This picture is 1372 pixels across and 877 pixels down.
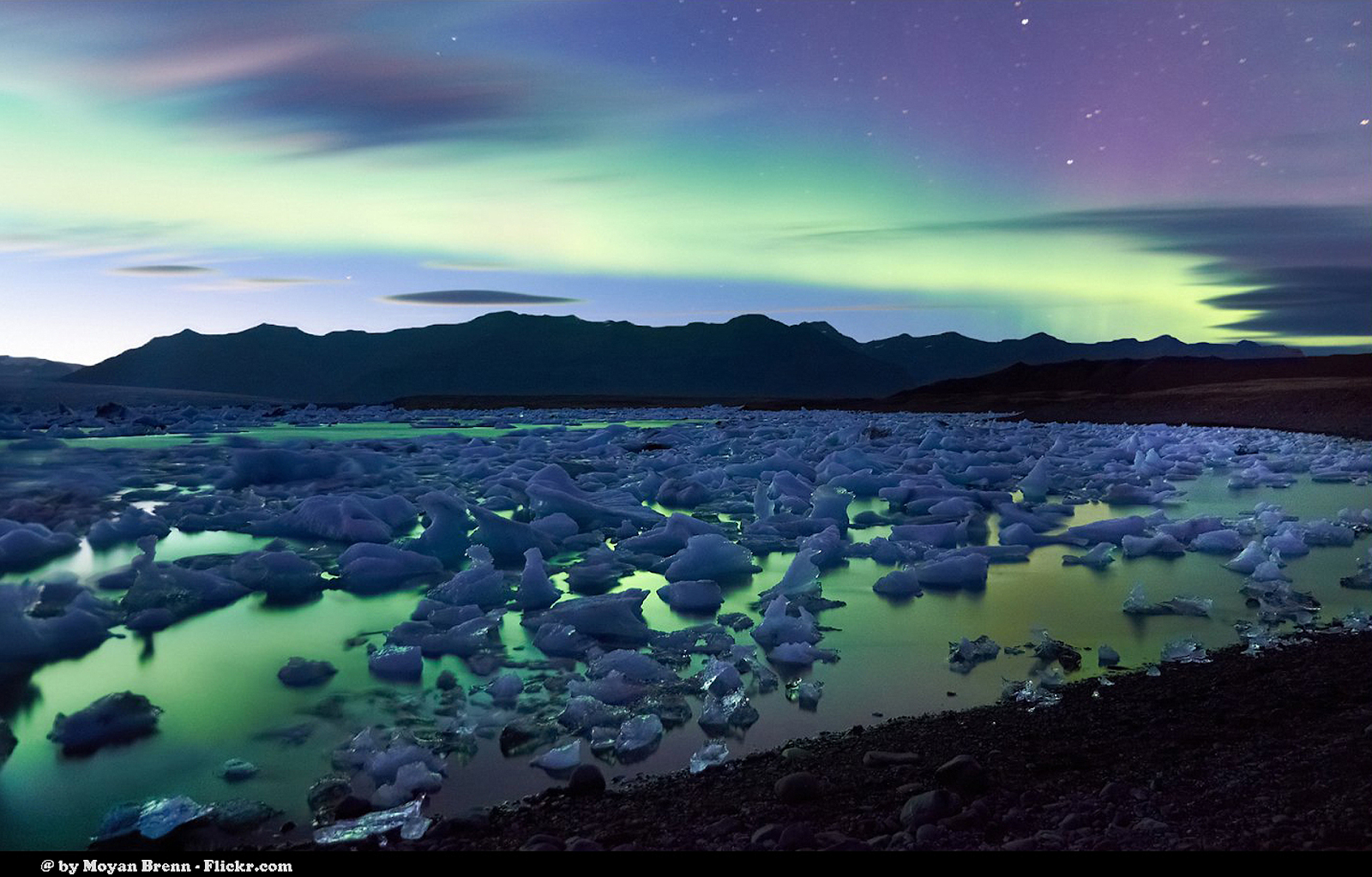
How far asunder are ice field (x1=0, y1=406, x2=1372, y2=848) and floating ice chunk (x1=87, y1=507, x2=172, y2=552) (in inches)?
1.3

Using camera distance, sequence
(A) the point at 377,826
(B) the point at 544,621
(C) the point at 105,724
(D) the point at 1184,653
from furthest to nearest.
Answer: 1. (B) the point at 544,621
2. (D) the point at 1184,653
3. (C) the point at 105,724
4. (A) the point at 377,826

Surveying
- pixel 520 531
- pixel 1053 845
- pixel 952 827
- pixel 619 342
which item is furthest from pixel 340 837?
pixel 619 342

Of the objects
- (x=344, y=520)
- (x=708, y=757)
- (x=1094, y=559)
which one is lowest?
(x=1094, y=559)

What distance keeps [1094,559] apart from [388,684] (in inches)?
192

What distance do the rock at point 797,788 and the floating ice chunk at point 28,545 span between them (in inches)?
252

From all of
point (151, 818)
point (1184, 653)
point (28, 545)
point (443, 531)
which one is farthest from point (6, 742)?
point (1184, 653)

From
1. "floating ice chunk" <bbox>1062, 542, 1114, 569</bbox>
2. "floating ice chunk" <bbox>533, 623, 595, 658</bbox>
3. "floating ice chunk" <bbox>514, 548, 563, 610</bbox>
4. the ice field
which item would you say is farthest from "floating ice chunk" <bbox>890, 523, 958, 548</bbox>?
"floating ice chunk" <bbox>533, 623, 595, 658</bbox>

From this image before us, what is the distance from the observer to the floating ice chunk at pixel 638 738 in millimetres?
2756

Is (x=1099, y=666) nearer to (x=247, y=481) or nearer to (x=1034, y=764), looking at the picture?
(x=1034, y=764)

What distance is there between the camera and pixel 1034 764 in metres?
2.47

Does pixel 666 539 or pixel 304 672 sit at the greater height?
pixel 666 539

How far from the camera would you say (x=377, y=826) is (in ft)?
7.36

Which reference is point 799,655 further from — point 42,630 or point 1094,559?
point 42,630

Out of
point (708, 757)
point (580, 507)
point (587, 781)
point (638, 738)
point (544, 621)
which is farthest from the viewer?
point (580, 507)
